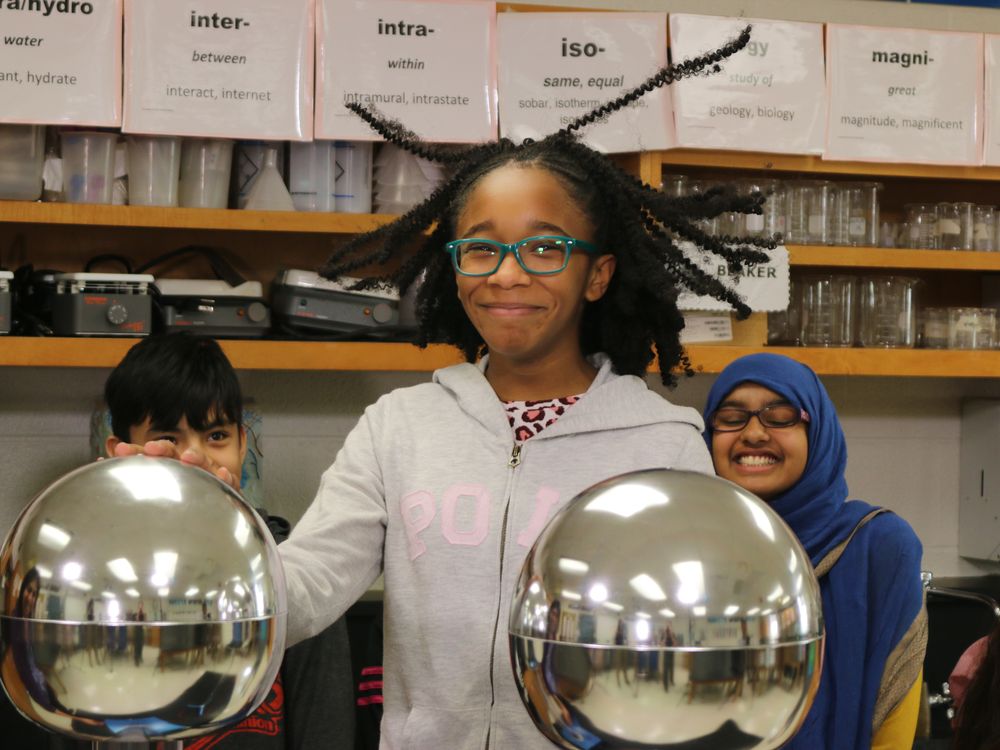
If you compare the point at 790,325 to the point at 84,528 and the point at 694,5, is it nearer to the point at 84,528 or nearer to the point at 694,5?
the point at 694,5

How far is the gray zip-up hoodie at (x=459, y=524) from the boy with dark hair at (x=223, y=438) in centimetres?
39

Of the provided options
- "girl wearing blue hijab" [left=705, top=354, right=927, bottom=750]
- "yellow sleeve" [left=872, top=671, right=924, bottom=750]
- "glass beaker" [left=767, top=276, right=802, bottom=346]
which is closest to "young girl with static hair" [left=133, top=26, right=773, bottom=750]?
"girl wearing blue hijab" [left=705, top=354, right=927, bottom=750]

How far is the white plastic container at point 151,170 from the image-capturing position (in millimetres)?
2389

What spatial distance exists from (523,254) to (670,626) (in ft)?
2.00

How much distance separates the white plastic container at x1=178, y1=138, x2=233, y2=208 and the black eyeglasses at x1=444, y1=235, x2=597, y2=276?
1.52 meters

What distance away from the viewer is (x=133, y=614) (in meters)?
0.43

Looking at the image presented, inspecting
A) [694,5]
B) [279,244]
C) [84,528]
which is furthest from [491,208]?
[694,5]

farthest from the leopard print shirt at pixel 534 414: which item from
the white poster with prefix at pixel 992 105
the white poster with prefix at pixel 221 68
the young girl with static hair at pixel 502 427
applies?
the white poster with prefix at pixel 992 105

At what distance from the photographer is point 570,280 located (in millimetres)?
1088

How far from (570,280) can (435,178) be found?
4.86 ft

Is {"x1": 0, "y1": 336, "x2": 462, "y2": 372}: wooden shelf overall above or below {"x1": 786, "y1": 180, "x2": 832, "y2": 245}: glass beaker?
below

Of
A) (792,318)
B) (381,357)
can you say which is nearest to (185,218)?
(381,357)

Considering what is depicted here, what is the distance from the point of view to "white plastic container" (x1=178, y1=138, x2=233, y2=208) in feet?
7.95

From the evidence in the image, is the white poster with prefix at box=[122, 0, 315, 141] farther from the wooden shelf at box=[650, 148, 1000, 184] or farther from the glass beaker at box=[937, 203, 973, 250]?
the glass beaker at box=[937, 203, 973, 250]
